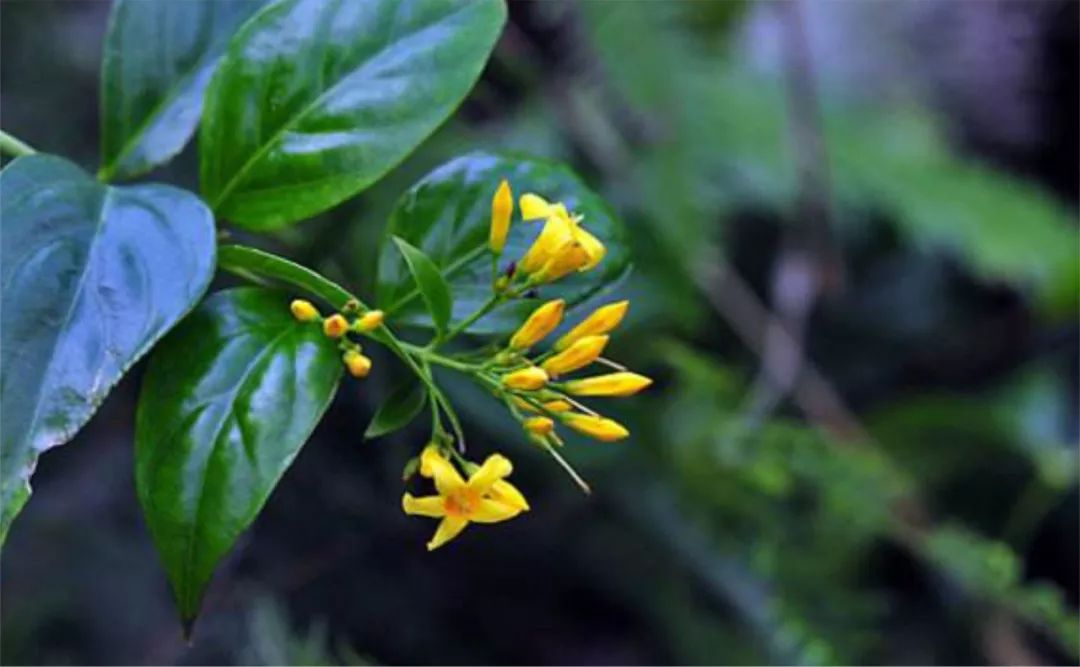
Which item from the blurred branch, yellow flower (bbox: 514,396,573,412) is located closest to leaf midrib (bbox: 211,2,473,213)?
yellow flower (bbox: 514,396,573,412)

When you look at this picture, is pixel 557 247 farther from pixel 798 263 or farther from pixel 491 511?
pixel 798 263

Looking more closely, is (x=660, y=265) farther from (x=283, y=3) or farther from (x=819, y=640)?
(x=283, y=3)

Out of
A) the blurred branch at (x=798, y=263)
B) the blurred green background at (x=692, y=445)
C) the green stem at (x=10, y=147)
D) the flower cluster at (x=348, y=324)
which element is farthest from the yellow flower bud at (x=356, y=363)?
the blurred branch at (x=798, y=263)

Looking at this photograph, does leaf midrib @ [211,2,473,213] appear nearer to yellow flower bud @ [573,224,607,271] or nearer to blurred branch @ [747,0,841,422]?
yellow flower bud @ [573,224,607,271]

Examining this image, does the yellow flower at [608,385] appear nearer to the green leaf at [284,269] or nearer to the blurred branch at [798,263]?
the green leaf at [284,269]

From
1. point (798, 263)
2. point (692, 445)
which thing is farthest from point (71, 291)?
point (798, 263)
